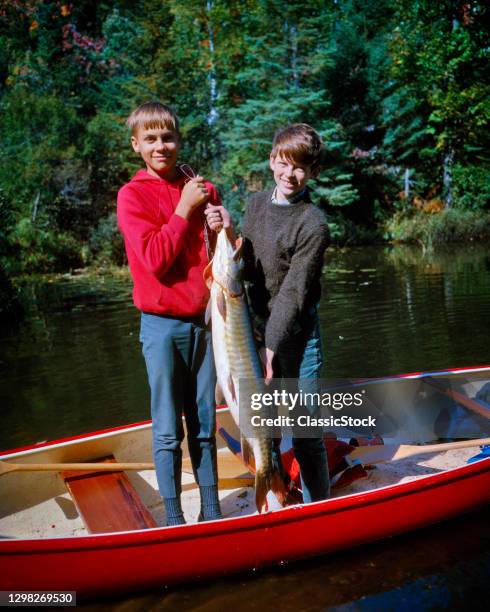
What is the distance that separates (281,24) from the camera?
21578 mm

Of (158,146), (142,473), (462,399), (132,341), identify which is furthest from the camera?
(132,341)

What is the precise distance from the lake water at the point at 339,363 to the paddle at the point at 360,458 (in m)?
0.47

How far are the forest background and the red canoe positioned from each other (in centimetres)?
1401

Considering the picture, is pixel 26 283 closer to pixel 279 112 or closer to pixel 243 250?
pixel 279 112

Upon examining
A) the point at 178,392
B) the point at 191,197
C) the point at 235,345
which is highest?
the point at 191,197

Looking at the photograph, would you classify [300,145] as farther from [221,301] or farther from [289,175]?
[221,301]

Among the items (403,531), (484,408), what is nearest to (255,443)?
(403,531)

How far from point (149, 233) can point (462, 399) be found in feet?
10.4

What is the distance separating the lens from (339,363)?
25.6ft

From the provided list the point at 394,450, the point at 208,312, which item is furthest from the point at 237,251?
the point at 394,450

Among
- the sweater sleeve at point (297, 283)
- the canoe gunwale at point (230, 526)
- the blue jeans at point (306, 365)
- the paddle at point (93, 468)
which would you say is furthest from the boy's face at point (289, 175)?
the paddle at point (93, 468)

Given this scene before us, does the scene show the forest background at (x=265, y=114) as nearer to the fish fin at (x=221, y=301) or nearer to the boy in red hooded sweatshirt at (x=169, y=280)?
the boy in red hooded sweatshirt at (x=169, y=280)

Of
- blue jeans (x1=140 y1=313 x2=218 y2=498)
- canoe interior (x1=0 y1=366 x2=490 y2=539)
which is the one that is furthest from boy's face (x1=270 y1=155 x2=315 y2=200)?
canoe interior (x1=0 y1=366 x2=490 y2=539)

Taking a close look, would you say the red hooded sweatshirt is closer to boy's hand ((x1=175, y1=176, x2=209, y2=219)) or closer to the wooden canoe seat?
boy's hand ((x1=175, y1=176, x2=209, y2=219))
